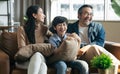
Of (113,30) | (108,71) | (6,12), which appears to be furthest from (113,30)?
(108,71)

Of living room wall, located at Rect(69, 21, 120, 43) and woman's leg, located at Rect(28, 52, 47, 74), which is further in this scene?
living room wall, located at Rect(69, 21, 120, 43)

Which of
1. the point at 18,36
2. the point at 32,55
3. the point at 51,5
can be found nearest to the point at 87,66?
the point at 32,55

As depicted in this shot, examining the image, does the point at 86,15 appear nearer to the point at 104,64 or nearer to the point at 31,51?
the point at 31,51

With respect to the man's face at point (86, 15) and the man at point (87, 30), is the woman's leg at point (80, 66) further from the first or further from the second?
the man's face at point (86, 15)

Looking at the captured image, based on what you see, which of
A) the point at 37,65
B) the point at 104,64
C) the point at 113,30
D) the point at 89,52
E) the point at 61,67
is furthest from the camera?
the point at 113,30

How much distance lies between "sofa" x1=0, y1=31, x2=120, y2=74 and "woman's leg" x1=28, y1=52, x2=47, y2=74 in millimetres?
169

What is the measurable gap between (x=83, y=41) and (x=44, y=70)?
36.1 inches

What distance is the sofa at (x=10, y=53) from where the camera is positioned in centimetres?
280

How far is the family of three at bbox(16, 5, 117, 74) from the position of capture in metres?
2.78

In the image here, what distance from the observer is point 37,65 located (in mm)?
2645

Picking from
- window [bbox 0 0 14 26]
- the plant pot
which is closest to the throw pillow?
the plant pot

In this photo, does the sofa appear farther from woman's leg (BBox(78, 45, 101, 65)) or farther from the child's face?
the child's face

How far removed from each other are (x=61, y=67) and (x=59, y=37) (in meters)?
0.45

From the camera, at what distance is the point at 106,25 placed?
20.8 feet
